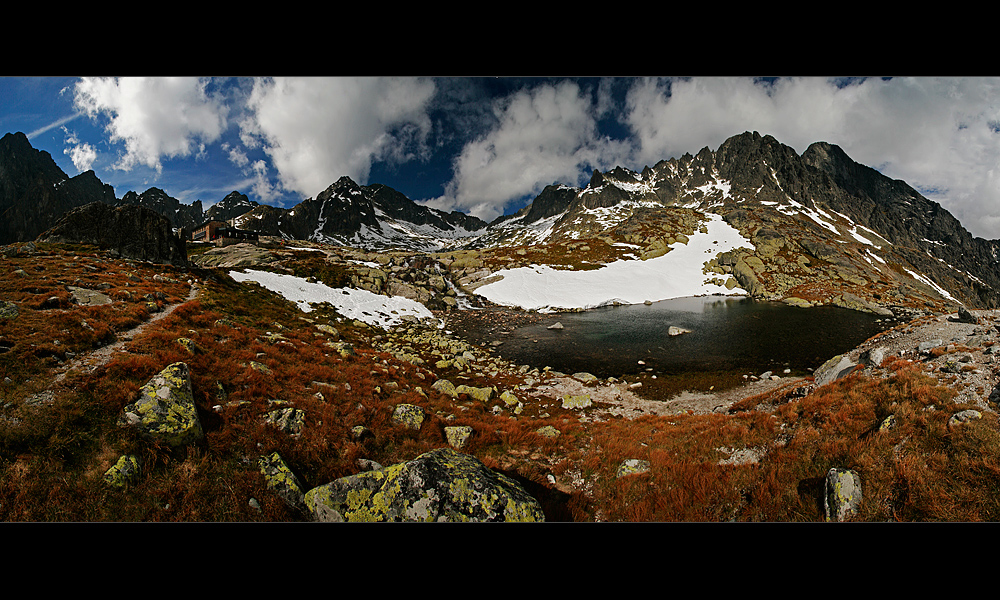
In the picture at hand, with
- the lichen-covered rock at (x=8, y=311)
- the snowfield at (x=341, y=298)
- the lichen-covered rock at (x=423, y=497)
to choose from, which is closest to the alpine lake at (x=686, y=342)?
the snowfield at (x=341, y=298)

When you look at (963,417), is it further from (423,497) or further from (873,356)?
(873,356)

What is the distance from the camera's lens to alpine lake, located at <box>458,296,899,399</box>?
2141 centimetres

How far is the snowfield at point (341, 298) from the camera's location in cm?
3023

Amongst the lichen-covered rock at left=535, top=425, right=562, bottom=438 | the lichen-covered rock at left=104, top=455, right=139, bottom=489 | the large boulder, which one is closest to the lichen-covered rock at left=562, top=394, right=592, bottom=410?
the lichen-covered rock at left=535, top=425, right=562, bottom=438

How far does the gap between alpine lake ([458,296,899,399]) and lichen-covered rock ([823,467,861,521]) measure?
44.6ft

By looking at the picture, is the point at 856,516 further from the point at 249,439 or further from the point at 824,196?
the point at 824,196

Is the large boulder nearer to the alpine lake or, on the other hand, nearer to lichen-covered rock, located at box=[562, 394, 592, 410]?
the alpine lake

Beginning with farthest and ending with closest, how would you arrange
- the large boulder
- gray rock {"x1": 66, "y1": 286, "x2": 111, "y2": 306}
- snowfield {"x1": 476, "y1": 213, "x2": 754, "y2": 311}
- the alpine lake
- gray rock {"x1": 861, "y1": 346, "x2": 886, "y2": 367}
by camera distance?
snowfield {"x1": 476, "y1": 213, "x2": 754, "y2": 311} < the large boulder < the alpine lake < gray rock {"x1": 861, "y1": 346, "x2": 886, "y2": 367} < gray rock {"x1": 66, "y1": 286, "x2": 111, "y2": 306}

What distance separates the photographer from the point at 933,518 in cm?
433

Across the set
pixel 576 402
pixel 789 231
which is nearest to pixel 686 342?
pixel 576 402
